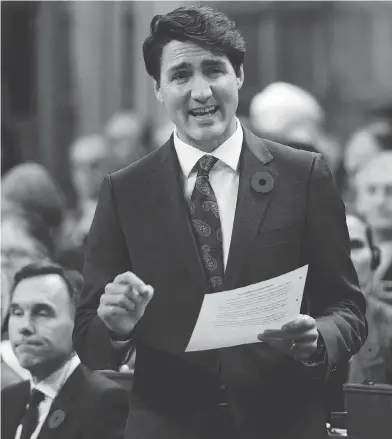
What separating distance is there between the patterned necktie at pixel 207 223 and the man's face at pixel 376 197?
923 mm

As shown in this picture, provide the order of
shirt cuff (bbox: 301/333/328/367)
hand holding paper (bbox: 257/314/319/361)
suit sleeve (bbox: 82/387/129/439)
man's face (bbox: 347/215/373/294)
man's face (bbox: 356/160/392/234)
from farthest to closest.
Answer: man's face (bbox: 356/160/392/234) → man's face (bbox: 347/215/373/294) → suit sleeve (bbox: 82/387/129/439) → shirt cuff (bbox: 301/333/328/367) → hand holding paper (bbox: 257/314/319/361)

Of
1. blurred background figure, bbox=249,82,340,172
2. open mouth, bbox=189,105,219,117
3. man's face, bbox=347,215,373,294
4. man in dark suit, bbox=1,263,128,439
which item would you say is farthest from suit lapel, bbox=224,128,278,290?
man in dark suit, bbox=1,263,128,439

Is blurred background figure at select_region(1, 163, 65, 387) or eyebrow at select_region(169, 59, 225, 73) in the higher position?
eyebrow at select_region(169, 59, 225, 73)

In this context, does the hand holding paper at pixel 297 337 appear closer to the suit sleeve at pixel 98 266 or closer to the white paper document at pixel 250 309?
the white paper document at pixel 250 309

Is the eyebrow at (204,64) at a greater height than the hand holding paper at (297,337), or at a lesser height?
greater

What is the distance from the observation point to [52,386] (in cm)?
244

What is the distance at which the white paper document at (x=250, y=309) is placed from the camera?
1.53m

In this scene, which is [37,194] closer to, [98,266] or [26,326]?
[26,326]

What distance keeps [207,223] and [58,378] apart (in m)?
0.94

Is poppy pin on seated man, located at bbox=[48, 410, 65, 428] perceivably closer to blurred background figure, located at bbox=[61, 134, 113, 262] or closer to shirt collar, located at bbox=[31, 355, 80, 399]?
shirt collar, located at bbox=[31, 355, 80, 399]

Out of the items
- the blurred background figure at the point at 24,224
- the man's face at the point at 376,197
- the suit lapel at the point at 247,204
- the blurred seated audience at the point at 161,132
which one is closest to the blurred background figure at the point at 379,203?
the man's face at the point at 376,197

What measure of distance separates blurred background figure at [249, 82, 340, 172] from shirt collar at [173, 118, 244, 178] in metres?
0.48

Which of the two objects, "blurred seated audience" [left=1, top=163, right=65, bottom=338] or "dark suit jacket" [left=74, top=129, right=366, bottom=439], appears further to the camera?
"blurred seated audience" [left=1, top=163, right=65, bottom=338]

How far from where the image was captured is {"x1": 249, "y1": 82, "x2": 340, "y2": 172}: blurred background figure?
2.43 m
